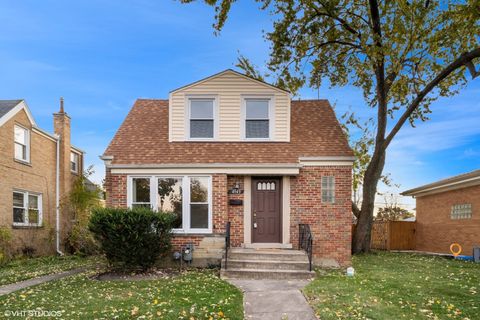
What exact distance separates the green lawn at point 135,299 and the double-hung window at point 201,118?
5.18 metres

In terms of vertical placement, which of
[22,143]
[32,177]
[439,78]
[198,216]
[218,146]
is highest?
[439,78]

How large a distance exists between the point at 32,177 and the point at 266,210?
Answer: 10.6 metres

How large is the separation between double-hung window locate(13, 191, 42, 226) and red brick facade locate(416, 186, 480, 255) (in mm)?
18200

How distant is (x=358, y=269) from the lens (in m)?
11.2

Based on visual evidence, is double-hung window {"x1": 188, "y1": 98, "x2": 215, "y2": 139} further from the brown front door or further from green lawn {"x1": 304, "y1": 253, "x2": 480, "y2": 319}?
green lawn {"x1": 304, "y1": 253, "x2": 480, "y2": 319}

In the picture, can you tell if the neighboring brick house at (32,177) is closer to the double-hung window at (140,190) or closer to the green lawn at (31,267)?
the green lawn at (31,267)

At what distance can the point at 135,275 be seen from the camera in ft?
32.6

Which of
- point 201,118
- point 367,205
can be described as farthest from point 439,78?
point 201,118

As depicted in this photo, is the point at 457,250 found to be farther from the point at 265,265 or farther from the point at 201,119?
the point at 201,119

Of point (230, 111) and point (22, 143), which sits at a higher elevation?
point (230, 111)

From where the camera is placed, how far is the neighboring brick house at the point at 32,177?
14.5 m

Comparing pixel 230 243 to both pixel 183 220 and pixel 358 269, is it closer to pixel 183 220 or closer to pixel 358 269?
pixel 183 220

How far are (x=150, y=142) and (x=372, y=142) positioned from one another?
14899 mm

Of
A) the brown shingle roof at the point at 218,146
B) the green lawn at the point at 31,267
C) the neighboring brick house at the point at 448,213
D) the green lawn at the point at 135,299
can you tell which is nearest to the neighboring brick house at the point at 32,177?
the green lawn at the point at 31,267
